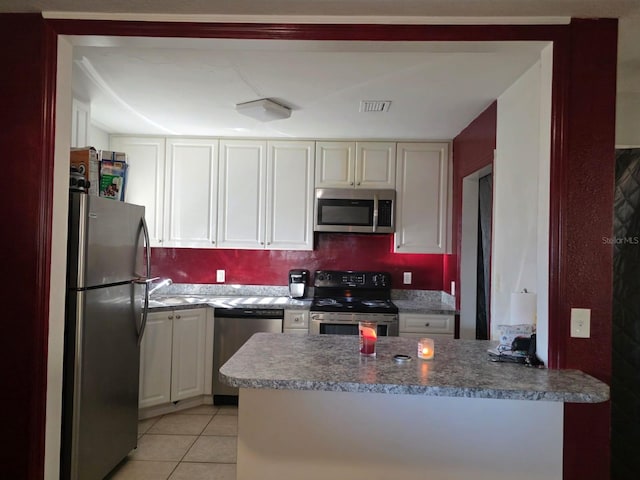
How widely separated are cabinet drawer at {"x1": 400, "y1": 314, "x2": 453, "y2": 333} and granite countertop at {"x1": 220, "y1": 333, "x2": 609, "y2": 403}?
1.52 metres

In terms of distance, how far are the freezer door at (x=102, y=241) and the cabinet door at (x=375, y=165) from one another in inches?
75.7

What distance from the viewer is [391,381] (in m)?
1.42

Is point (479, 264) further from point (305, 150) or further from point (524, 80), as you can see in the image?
point (305, 150)

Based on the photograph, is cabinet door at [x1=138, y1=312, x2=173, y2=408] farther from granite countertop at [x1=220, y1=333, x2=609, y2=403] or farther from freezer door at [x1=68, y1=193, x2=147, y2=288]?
granite countertop at [x1=220, y1=333, x2=609, y2=403]

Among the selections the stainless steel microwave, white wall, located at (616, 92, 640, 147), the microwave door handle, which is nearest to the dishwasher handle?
the stainless steel microwave

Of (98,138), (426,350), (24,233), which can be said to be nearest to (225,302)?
(98,138)

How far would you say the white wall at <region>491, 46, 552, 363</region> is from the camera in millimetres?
1695

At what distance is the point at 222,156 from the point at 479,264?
241cm

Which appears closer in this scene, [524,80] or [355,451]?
[355,451]

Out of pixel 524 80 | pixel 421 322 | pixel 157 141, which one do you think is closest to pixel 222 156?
pixel 157 141

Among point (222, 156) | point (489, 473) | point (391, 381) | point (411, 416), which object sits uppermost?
point (222, 156)

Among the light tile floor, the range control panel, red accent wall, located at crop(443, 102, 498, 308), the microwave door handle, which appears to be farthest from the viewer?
the range control panel

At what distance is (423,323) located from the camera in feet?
11.1

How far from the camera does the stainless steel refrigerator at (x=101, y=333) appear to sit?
1.97 m
